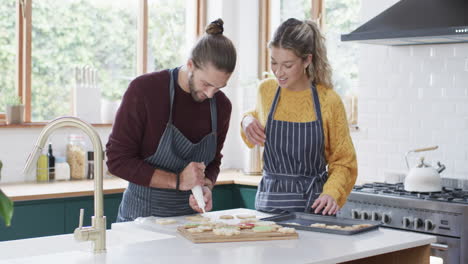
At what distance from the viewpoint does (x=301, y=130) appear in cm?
319

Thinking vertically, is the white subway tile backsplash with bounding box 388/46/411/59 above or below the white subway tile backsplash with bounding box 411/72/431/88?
above

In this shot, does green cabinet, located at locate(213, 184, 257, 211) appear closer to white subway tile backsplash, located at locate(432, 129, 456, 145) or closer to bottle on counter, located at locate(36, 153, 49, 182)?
bottle on counter, located at locate(36, 153, 49, 182)

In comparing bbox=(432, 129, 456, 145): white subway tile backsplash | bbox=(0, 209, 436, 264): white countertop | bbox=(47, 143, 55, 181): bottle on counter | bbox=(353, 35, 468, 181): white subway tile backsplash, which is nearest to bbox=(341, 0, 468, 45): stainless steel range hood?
bbox=(353, 35, 468, 181): white subway tile backsplash

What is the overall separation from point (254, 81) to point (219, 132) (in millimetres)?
2704

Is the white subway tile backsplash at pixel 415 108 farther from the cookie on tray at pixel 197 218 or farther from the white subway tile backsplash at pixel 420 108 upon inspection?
the cookie on tray at pixel 197 218

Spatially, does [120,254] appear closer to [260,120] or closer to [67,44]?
[260,120]

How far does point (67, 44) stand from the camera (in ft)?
17.2

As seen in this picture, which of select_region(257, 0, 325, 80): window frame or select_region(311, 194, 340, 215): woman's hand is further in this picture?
select_region(257, 0, 325, 80): window frame

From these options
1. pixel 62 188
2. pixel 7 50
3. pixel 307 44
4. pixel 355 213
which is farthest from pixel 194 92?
pixel 7 50

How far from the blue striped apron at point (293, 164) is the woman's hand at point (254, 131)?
87mm

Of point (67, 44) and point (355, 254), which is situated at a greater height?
point (67, 44)

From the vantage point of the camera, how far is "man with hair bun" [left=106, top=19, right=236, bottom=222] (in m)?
2.89

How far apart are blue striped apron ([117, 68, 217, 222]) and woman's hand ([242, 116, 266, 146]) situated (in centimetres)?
15

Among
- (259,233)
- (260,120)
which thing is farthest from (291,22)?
(259,233)
